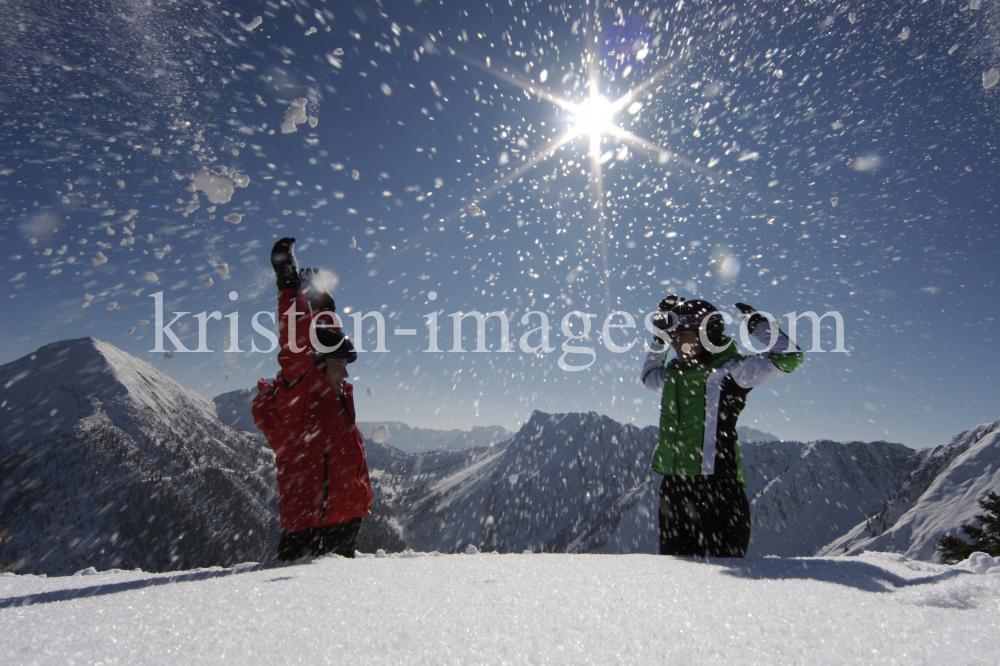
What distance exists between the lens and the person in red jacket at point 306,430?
3.63 metres

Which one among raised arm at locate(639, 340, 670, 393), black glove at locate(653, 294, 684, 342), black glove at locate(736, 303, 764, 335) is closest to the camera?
black glove at locate(736, 303, 764, 335)

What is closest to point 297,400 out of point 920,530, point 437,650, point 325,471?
point 325,471

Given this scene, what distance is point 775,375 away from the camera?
13.2ft

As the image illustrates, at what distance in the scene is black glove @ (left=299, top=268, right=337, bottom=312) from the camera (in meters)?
3.84

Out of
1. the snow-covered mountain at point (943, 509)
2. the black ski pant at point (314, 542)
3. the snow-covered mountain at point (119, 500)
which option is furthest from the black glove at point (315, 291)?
the snow-covered mountain at point (119, 500)

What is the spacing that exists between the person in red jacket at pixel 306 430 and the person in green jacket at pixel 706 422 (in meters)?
3.04

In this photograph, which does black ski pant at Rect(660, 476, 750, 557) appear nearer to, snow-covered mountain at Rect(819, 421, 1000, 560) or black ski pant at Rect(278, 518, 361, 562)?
black ski pant at Rect(278, 518, 361, 562)

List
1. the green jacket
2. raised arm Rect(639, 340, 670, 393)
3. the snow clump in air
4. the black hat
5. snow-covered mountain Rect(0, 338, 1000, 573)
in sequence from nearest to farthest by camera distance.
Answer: the black hat < the green jacket < raised arm Rect(639, 340, 670, 393) < the snow clump in air < snow-covered mountain Rect(0, 338, 1000, 573)

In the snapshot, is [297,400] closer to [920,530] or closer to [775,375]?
[775,375]

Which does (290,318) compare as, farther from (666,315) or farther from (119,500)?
(119,500)

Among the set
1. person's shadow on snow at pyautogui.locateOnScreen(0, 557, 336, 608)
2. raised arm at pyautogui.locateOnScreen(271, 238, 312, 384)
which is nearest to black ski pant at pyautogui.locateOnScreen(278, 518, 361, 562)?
person's shadow on snow at pyautogui.locateOnScreen(0, 557, 336, 608)

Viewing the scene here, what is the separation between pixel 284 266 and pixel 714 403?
13.6 ft

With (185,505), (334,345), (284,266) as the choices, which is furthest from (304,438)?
(185,505)

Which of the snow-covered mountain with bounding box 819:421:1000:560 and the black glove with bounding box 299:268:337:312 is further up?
the black glove with bounding box 299:268:337:312
